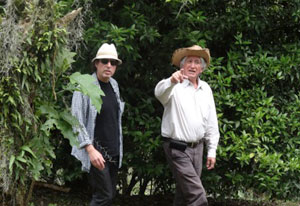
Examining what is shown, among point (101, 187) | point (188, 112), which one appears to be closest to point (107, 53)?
point (188, 112)

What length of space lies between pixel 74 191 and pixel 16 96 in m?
4.49

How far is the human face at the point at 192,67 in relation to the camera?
6.02 meters

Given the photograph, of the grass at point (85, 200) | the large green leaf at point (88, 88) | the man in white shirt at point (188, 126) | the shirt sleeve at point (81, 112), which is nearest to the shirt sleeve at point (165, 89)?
the man in white shirt at point (188, 126)

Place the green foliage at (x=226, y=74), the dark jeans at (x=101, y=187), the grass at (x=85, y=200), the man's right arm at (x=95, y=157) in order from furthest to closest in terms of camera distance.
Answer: the grass at (x=85, y=200) < the green foliage at (x=226, y=74) < the dark jeans at (x=101, y=187) < the man's right arm at (x=95, y=157)

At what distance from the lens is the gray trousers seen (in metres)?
5.73

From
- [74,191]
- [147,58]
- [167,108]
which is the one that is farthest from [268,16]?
[74,191]

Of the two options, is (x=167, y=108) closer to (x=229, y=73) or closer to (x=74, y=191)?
(x=229, y=73)

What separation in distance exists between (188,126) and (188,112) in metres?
0.15

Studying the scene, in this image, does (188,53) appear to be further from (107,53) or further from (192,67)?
(107,53)

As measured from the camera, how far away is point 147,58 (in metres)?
7.29

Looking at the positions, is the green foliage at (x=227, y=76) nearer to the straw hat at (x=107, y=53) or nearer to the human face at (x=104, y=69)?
the straw hat at (x=107, y=53)

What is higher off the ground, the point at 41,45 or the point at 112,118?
the point at 41,45

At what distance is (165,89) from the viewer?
5691 millimetres

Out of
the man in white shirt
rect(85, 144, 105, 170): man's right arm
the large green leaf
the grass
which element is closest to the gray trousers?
the man in white shirt
